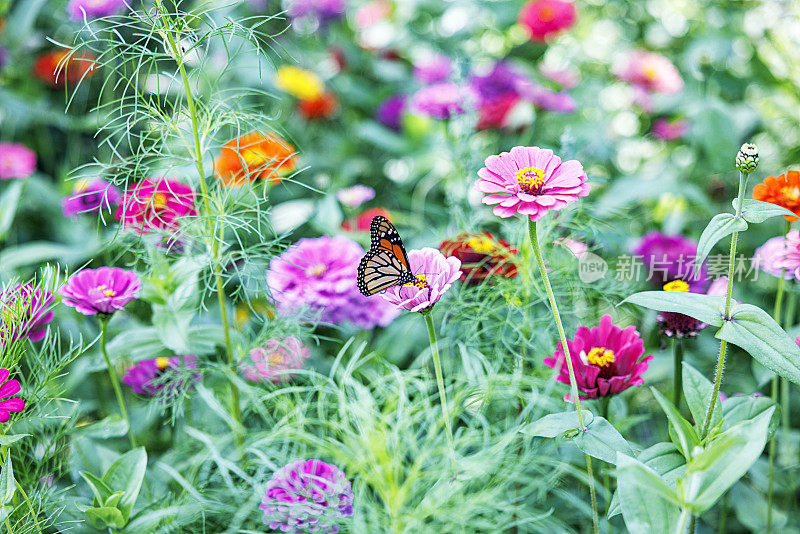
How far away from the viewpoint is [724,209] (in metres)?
1.08

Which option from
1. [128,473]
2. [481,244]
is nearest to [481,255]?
[481,244]

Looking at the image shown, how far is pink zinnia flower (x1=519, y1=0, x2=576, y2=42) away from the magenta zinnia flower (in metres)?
0.79

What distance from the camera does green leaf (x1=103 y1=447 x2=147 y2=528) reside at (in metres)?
0.55

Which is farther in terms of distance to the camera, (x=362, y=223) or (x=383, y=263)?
(x=362, y=223)

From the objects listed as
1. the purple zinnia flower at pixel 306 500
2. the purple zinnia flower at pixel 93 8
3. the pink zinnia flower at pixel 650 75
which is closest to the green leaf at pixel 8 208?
the purple zinnia flower at pixel 93 8

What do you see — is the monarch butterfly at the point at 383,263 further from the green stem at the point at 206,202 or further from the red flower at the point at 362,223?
the red flower at the point at 362,223

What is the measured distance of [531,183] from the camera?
1.53ft

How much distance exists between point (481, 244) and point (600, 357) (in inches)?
7.3

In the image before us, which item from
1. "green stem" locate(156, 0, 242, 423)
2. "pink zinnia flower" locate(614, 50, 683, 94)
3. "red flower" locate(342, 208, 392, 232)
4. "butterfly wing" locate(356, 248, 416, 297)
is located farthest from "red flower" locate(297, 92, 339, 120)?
"butterfly wing" locate(356, 248, 416, 297)

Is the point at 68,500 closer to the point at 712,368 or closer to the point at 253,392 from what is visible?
the point at 253,392

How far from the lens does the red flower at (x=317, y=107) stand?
1.24m

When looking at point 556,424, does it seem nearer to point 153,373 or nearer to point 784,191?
point 784,191

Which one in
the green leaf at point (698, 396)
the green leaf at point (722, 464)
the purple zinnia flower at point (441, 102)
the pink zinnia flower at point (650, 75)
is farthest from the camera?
the pink zinnia flower at point (650, 75)

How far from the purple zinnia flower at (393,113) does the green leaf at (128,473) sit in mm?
808
